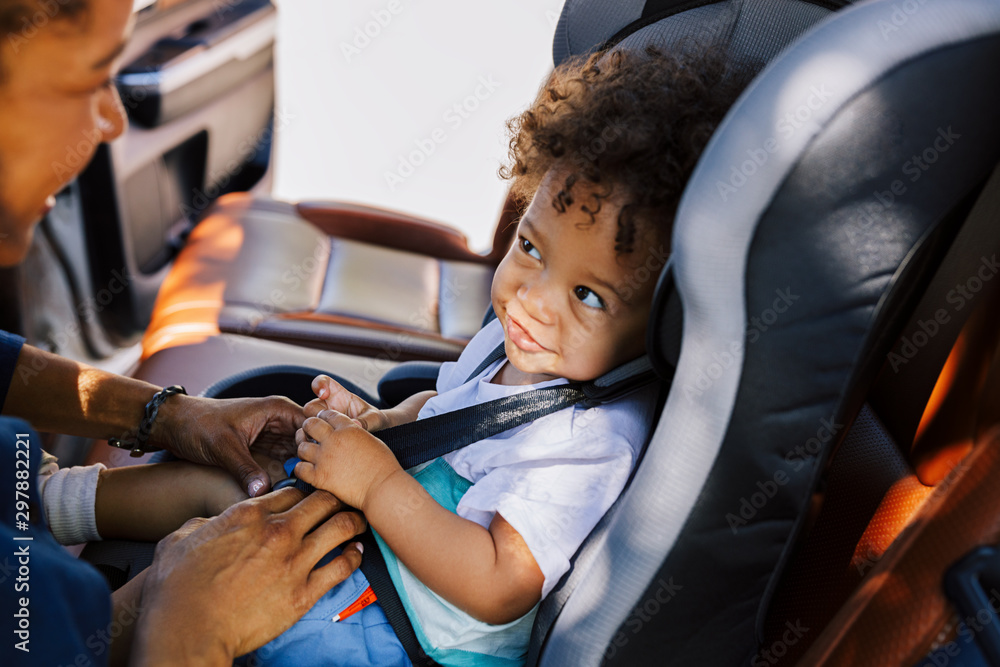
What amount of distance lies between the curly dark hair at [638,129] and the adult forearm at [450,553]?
1.24 feet

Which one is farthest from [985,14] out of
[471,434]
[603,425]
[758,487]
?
[471,434]

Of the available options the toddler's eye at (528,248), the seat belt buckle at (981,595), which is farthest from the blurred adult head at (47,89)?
the seat belt buckle at (981,595)

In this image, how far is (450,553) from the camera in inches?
35.9

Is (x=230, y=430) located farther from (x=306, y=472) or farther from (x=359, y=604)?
(x=359, y=604)

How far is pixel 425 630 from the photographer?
0.96m

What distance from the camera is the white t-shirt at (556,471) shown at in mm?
897

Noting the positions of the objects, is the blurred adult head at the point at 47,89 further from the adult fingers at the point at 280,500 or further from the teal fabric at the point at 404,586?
the teal fabric at the point at 404,586

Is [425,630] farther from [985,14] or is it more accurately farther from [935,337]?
[985,14]

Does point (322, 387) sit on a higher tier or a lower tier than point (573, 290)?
lower

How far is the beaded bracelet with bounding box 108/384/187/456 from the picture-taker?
1208 mm

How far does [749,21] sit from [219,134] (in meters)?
2.32

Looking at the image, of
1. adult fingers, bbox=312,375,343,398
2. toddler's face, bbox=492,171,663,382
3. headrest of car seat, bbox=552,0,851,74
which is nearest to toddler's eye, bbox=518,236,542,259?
toddler's face, bbox=492,171,663,382

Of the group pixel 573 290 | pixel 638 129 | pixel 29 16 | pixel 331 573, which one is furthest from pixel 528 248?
pixel 29 16

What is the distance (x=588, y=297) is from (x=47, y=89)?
600 millimetres
